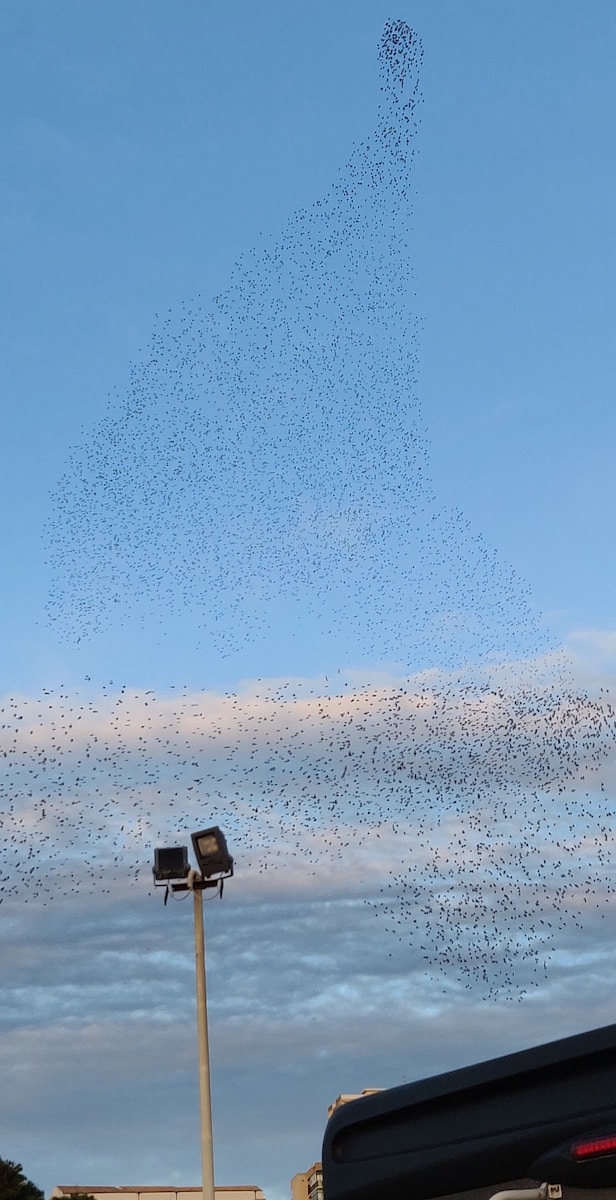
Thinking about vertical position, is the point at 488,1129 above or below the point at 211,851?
below

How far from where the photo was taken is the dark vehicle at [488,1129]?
4516 mm

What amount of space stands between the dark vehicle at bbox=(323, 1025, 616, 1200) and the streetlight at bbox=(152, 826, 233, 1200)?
39.7ft

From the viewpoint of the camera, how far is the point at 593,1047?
182 inches

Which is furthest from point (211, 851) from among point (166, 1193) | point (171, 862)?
point (166, 1193)

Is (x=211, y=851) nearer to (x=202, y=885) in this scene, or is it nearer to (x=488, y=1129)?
(x=202, y=885)

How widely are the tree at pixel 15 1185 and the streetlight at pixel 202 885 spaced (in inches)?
2073

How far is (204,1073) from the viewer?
18141 millimetres

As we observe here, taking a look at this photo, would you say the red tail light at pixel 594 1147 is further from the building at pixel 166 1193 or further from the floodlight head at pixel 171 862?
the building at pixel 166 1193

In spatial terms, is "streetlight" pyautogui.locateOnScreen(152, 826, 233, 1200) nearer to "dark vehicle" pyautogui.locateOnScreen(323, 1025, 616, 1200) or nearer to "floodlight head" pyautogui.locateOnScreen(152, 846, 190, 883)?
"floodlight head" pyautogui.locateOnScreen(152, 846, 190, 883)

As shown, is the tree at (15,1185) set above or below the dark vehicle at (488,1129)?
above

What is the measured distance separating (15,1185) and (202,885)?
191 ft

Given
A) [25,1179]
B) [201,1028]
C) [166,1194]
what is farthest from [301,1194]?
[201,1028]

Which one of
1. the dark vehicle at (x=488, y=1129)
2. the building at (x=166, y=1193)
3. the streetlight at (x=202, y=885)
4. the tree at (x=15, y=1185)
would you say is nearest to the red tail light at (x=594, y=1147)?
the dark vehicle at (x=488, y=1129)

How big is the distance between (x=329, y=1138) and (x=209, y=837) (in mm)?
12193
